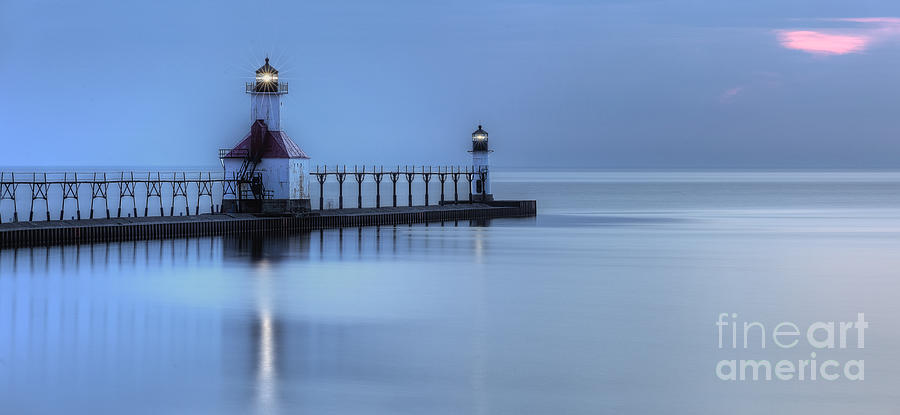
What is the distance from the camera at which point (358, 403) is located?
16484 mm

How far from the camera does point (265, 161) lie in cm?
4700

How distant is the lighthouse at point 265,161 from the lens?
4700 cm

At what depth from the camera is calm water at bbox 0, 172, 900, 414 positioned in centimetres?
1694

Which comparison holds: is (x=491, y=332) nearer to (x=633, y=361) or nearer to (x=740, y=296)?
(x=633, y=361)

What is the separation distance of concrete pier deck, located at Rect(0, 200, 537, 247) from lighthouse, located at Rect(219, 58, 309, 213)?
2.30 ft

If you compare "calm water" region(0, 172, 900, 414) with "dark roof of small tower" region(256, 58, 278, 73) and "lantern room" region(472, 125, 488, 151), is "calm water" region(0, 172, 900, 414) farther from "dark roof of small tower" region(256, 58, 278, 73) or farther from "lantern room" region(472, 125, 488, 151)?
"lantern room" region(472, 125, 488, 151)

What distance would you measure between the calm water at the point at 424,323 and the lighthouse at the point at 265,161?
2.52 meters

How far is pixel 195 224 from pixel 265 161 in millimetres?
4596

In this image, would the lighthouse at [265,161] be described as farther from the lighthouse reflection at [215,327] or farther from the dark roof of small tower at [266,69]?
the lighthouse reflection at [215,327]

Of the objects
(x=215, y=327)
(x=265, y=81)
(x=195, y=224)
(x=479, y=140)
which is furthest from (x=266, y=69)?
(x=215, y=327)

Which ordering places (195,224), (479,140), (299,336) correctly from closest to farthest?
(299,336), (195,224), (479,140)

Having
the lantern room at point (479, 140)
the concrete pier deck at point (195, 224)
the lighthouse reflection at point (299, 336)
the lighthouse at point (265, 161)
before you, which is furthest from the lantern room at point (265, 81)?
the lantern room at point (479, 140)

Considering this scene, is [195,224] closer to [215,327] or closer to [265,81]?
[265,81]

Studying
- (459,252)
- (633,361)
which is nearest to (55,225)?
(459,252)
